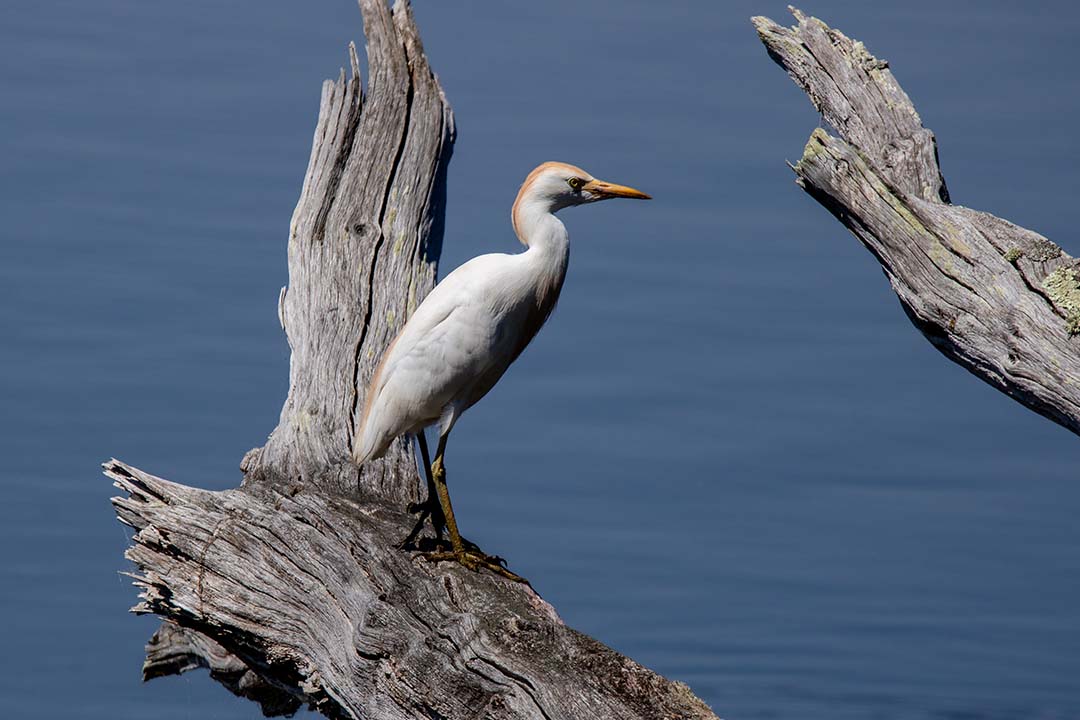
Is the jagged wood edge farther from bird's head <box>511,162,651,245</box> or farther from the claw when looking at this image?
bird's head <box>511,162,651,245</box>

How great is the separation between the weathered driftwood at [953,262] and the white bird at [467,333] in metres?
0.96

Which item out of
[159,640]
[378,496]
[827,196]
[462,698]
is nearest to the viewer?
[462,698]

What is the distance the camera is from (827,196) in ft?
12.4

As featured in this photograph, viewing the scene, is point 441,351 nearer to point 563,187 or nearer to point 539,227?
point 539,227

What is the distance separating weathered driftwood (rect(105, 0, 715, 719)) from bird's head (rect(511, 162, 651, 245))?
0.62 m

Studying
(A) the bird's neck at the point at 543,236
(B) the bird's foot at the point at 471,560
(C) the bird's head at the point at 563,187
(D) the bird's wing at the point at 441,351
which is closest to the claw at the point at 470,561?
(B) the bird's foot at the point at 471,560

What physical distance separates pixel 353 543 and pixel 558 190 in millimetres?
1378

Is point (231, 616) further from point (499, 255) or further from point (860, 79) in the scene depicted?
point (860, 79)

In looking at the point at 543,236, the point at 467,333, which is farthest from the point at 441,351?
the point at 543,236

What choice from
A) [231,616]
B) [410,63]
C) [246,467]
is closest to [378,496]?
[246,467]

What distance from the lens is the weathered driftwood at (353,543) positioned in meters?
3.48

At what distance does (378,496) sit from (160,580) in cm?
80

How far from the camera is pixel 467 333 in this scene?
177 inches

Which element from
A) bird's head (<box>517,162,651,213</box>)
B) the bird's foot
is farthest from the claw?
bird's head (<box>517,162,651,213</box>)
